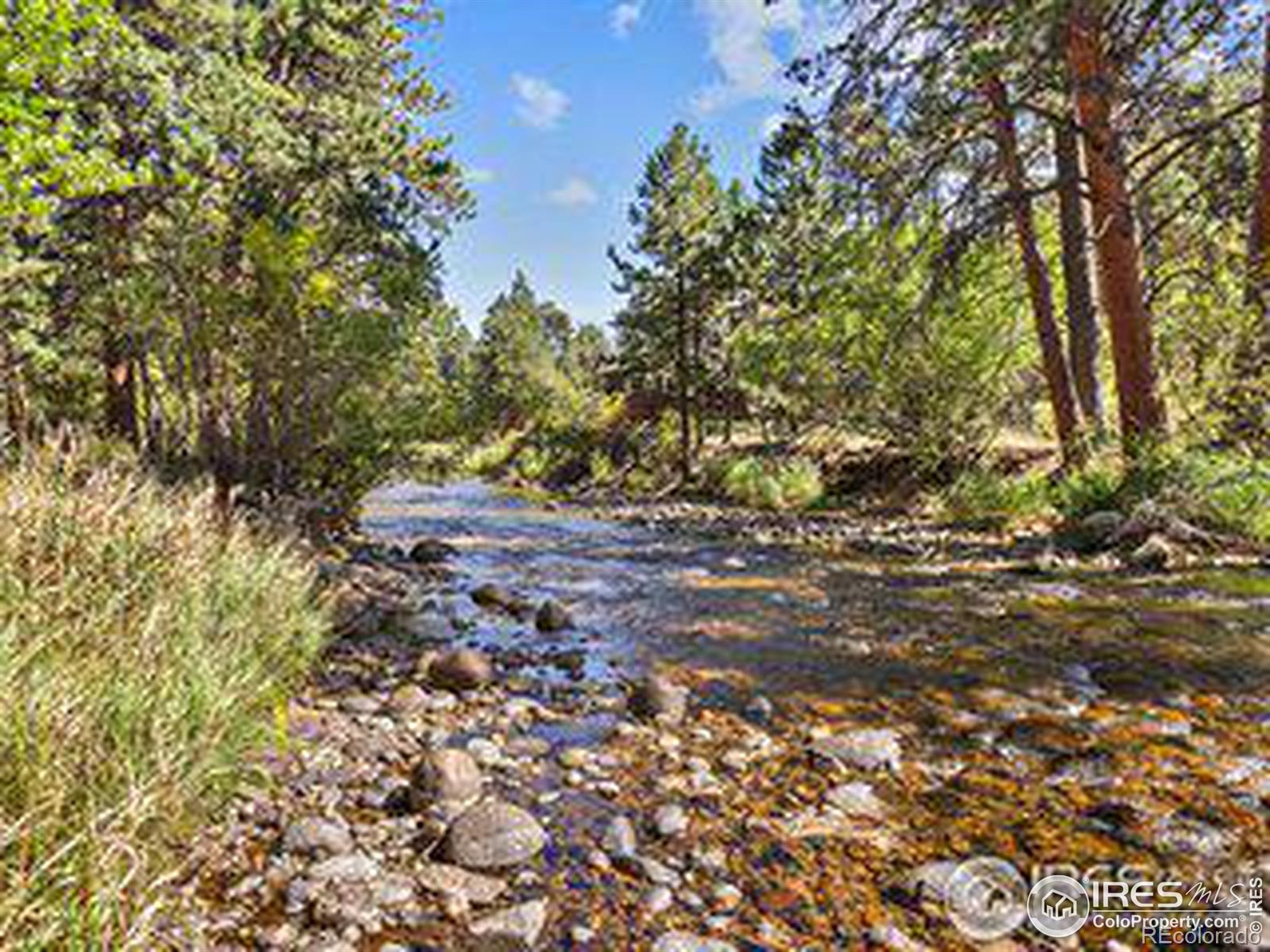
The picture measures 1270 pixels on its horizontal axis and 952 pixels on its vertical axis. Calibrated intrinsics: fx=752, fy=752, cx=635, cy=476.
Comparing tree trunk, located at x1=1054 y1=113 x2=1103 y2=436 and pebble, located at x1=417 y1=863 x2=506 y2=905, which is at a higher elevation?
tree trunk, located at x1=1054 y1=113 x2=1103 y2=436

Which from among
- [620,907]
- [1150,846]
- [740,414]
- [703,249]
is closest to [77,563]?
[620,907]

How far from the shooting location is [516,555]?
12383mm

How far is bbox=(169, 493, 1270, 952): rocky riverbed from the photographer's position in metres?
2.66

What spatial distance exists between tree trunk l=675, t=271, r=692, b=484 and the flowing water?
14751 mm

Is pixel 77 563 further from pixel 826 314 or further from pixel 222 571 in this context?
pixel 826 314

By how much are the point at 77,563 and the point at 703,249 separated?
83.7ft

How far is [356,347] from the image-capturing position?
38.7 feet

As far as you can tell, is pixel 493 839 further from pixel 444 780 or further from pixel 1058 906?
pixel 1058 906

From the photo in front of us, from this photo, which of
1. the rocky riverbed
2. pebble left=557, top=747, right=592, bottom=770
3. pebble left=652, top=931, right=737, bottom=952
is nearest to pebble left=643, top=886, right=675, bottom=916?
the rocky riverbed

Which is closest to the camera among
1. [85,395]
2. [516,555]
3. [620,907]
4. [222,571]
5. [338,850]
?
[620,907]

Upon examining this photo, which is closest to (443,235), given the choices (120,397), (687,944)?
(120,397)

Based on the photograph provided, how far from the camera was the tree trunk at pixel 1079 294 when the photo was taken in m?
11.0

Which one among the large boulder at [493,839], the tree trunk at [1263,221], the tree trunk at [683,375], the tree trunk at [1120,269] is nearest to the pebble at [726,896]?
the large boulder at [493,839]

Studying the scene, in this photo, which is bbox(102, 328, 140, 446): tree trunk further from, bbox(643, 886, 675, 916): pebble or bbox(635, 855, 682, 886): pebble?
bbox(643, 886, 675, 916): pebble
